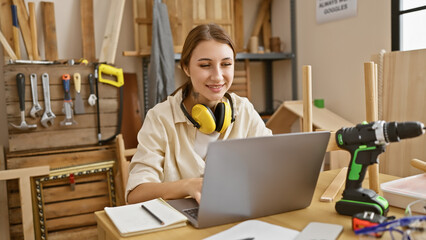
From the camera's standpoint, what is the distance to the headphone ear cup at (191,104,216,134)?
1.24m

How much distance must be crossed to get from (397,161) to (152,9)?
2242 millimetres

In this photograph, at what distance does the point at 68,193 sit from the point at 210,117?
59.9 inches

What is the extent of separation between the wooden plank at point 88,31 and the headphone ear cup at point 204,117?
1904 mm

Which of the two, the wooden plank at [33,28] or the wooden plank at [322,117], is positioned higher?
the wooden plank at [33,28]

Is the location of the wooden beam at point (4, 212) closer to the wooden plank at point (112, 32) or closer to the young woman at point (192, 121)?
the wooden plank at point (112, 32)

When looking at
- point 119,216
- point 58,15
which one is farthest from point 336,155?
point 58,15

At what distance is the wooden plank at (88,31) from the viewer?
115 inches

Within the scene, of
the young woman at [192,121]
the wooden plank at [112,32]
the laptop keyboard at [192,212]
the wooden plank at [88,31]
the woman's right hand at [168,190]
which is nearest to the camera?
the laptop keyboard at [192,212]

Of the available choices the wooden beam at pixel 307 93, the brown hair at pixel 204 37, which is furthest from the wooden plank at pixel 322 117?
the brown hair at pixel 204 37

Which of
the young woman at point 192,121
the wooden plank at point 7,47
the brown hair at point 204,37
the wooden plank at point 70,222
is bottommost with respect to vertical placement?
the wooden plank at point 70,222

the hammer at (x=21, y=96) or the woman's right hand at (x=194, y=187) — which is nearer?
the woman's right hand at (x=194, y=187)

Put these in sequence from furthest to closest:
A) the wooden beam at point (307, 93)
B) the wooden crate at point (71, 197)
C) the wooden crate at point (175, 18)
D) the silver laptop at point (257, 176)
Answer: the wooden crate at point (175, 18) < the wooden crate at point (71, 197) < the wooden beam at point (307, 93) < the silver laptop at point (257, 176)

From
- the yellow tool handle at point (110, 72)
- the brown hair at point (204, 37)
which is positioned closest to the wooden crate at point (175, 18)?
the yellow tool handle at point (110, 72)

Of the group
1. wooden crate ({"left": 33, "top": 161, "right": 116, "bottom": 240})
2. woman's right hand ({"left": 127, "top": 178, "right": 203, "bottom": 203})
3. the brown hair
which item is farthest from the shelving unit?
woman's right hand ({"left": 127, "top": 178, "right": 203, "bottom": 203})
